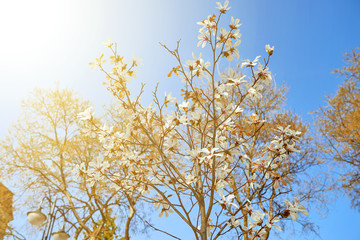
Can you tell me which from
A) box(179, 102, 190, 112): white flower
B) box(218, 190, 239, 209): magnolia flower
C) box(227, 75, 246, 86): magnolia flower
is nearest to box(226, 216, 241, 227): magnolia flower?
box(218, 190, 239, 209): magnolia flower

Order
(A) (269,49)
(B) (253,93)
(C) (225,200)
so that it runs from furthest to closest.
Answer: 1. (C) (225,200)
2. (B) (253,93)
3. (A) (269,49)

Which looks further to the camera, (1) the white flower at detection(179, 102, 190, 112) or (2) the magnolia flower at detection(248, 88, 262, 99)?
(1) the white flower at detection(179, 102, 190, 112)

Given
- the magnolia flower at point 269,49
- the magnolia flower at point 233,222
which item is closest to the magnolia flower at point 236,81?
the magnolia flower at point 269,49

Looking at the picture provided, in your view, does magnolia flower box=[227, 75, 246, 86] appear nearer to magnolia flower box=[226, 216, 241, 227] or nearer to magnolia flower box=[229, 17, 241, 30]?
magnolia flower box=[229, 17, 241, 30]

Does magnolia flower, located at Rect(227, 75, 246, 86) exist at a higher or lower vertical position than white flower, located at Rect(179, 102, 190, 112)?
higher

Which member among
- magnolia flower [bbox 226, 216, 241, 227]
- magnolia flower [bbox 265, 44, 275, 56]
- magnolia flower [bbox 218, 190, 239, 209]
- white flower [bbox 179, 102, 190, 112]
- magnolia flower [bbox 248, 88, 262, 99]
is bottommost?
magnolia flower [bbox 226, 216, 241, 227]

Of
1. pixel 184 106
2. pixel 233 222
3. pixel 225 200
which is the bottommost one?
pixel 233 222

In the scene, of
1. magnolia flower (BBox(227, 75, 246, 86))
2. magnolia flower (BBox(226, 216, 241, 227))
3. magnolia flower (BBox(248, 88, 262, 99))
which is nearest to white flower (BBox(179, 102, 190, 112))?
magnolia flower (BBox(227, 75, 246, 86))

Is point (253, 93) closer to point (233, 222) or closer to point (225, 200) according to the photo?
point (225, 200)

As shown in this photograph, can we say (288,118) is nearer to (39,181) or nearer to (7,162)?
(39,181)

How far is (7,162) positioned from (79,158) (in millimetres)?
3232

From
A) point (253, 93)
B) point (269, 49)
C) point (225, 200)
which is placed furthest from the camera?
point (225, 200)

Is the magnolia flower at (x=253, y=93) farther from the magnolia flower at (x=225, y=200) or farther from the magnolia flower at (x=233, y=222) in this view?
the magnolia flower at (x=233, y=222)

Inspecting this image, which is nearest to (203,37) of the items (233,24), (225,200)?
(233,24)
